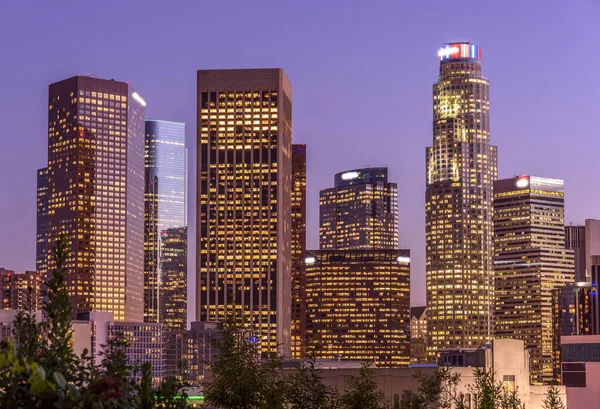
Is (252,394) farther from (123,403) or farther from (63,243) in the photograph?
(123,403)

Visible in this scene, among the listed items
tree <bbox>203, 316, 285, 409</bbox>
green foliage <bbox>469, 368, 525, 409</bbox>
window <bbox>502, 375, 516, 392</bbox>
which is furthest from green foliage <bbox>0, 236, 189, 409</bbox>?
window <bbox>502, 375, 516, 392</bbox>

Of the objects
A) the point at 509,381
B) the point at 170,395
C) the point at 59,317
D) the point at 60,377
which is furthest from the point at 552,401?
the point at 509,381

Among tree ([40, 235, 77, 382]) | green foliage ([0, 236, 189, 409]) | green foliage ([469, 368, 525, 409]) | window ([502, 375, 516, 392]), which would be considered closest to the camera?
green foliage ([0, 236, 189, 409])

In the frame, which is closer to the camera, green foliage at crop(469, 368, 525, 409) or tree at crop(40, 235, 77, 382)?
tree at crop(40, 235, 77, 382)

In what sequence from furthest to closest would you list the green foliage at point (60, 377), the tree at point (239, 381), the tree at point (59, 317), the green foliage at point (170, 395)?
the tree at point (239, 381)
the tree at point (59, 317)
the green foliage at point (170, 395)
the green foliage at point (60, 377)

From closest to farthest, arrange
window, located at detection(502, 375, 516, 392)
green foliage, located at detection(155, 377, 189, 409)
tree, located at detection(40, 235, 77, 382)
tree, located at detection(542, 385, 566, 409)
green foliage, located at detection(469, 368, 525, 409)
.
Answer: green foliage, located at detection(155, 377, 189, 409)
tree, located at detection(40, 235, 77, 382)
green foliage, located at detection(469, 368, 525, 409)
tree, located at detection(542, 385, 566, 409)
window, located at detection(502, 375, 516, 392)

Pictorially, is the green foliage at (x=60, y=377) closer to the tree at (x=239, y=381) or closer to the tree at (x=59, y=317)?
the tree at (x=59, y=317)

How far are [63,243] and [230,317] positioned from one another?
1245 inches

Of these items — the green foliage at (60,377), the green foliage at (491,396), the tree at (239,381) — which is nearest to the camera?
the green foliage at (60,377)

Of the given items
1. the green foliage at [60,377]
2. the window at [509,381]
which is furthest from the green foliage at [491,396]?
the window at [509,381]

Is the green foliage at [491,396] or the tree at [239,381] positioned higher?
the tree at [239,381]

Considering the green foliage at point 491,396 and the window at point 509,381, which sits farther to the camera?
the window at point 509,381

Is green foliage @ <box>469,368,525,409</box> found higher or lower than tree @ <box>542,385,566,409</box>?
higher

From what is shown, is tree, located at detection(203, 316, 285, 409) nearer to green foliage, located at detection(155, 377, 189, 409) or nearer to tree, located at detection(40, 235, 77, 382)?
tree, located at detection(40, 235, 77, 382)
